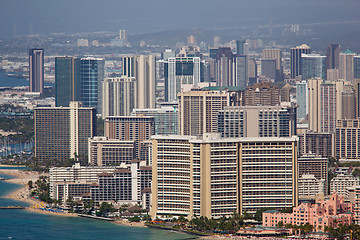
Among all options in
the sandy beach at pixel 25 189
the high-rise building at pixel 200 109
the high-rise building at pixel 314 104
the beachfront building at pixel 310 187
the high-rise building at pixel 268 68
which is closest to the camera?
the sandy beach at pixel 25 189

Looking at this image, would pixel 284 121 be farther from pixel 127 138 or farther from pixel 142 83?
pixel 142 83

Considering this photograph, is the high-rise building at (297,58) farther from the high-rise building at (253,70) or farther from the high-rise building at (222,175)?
the high-rise building at (222,175)

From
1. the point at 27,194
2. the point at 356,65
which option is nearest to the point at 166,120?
the point at 27,194

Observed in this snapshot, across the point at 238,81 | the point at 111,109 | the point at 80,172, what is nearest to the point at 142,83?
the point at 111,109

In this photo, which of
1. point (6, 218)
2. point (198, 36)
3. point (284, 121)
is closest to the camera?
point (6, 218)

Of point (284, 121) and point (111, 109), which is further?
point (111, 109)

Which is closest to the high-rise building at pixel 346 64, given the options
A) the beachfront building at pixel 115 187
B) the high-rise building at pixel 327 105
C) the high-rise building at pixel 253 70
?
the high-rise building at pixel 253 70
